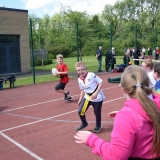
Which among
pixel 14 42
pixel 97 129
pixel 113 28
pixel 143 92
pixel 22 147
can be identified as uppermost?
pixel 113 28

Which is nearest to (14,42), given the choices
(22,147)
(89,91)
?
(89,91)

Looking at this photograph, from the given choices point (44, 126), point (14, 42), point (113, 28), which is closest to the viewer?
point (44, 126)

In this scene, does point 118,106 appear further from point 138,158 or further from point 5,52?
point 5,52

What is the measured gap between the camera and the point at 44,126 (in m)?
5.74

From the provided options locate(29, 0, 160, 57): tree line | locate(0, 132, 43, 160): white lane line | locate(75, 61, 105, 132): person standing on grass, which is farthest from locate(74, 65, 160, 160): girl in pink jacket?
locate(29, 0, 160, 57): tree line

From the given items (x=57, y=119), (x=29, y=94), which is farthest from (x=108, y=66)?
(x=57, y=119)

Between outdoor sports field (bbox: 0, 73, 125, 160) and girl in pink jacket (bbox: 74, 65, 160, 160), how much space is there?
92.1 inches

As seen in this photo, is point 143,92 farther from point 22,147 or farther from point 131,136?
point 22,147

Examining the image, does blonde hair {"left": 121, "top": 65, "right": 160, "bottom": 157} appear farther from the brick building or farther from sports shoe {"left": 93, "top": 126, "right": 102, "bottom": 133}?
the brick building

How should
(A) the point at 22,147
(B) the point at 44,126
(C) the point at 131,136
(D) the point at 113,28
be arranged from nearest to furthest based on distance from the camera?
(C) the point at 131,136, (A) the point at 22,147, (B) the point at 44,126, (D) the point at 113,28

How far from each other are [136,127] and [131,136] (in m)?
0.07

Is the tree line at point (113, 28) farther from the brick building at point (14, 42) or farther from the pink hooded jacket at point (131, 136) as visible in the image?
the pink hooded jacket at point (131, 136)

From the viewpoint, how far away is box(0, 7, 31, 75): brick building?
68.0 feet

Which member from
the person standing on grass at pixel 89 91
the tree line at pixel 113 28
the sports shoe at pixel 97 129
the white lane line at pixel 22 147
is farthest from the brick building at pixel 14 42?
the sports shoe at pixel 97 129
